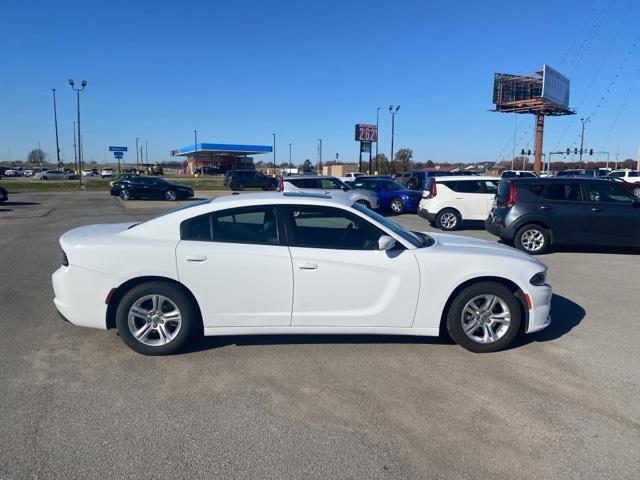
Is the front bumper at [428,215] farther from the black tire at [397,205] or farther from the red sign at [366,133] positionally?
the red sign at [366,133]

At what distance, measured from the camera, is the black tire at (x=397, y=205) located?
1972 centimetres

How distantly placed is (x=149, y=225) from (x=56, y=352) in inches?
58.3

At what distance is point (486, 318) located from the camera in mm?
A: 4676

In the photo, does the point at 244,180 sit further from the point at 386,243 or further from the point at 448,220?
the point at 386,243

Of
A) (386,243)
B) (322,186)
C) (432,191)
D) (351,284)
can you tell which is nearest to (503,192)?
(432,191)

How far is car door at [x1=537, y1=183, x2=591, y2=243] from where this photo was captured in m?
10.1

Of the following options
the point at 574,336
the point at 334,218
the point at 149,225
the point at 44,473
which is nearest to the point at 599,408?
the point at 574,336

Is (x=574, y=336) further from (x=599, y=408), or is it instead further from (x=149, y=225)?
(x=149, y=225)

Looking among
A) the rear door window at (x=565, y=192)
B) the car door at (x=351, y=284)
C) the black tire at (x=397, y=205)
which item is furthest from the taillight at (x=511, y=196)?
the black tire at (x=397, y=205)

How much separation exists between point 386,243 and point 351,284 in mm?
491

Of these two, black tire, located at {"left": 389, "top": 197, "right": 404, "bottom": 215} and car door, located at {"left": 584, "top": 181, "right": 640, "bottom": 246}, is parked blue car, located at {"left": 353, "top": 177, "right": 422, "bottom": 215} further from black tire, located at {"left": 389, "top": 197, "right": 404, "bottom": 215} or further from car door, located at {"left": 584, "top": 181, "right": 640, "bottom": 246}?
car door, located at {"left": 584, "top": 181, "right": 640, "bottom": 246}

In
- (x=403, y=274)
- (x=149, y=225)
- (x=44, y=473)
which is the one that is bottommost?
(x=44, y=473)

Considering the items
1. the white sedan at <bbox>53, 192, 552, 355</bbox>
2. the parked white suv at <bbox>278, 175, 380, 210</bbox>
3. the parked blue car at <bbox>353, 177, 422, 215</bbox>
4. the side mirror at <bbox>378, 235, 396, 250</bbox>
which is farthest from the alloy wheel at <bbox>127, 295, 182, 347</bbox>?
the parked blue car at <bbox>353, 177, 422, 215</bbox>

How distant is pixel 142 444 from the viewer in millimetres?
3131
